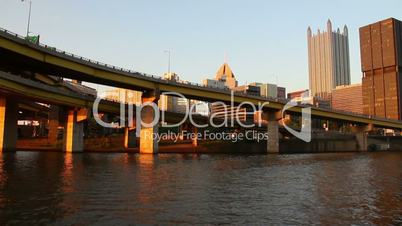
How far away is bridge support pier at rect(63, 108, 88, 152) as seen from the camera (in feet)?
307

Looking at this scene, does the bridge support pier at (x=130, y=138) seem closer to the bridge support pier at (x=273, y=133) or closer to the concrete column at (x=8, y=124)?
the concrete column at (x=8, y=124)

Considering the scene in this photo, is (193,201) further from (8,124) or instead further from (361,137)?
(361,137)

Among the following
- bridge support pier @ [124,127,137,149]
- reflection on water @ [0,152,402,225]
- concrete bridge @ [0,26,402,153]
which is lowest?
reflection on water @ [0,152,402,225]

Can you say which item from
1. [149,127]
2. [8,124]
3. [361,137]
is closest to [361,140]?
[361,137]

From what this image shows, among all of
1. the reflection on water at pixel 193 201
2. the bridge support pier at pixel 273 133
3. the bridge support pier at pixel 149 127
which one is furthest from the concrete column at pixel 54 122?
the reflection on water at pixel 193 201

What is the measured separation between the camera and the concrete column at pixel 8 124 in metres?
86.3

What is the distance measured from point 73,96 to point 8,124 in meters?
16.6

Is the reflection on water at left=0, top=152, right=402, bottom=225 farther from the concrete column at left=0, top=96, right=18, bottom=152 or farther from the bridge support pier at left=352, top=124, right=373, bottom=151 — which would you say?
the bridge support pier at left=352, top=124, right=373, bottom=151

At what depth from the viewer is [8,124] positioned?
288 ft

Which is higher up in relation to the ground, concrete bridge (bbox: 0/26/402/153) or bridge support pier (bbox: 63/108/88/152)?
concrete bridge (bbox: 0/26/402/153)

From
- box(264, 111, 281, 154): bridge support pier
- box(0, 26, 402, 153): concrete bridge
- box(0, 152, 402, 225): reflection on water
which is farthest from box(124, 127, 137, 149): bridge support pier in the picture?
box(0, 152, 402, 225): reflection on water

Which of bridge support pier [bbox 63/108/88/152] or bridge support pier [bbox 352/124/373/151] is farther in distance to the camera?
bridge support pier [bbox 352/124/373/151]

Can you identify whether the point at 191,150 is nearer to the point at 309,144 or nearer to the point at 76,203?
the point at 309,144

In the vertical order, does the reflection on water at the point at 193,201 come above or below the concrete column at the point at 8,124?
below
